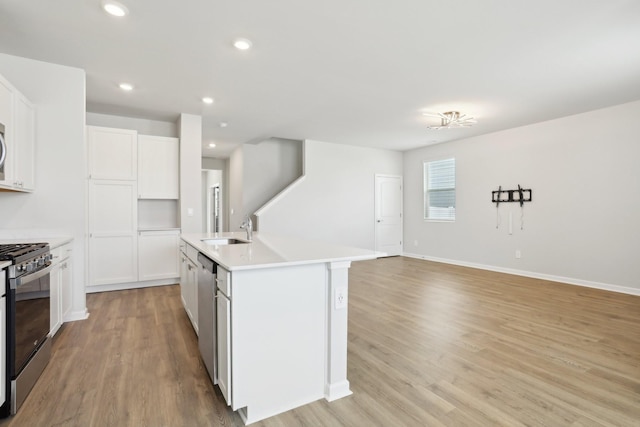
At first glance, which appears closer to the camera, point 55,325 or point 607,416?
point 607,416

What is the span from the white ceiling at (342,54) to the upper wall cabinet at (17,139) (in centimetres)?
51

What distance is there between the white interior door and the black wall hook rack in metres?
2.30

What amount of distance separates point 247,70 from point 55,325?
9.51 ft

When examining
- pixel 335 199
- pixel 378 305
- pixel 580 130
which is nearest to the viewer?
→ pixel 378 305

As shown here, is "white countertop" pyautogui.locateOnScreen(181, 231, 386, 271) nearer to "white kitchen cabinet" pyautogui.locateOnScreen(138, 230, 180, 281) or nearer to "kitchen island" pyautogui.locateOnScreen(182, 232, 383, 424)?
"kitchen island" pyautogui.locateOnScreen(182, 232, 383, 424)

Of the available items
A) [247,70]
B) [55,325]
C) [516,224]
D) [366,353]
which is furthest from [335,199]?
[55,325]

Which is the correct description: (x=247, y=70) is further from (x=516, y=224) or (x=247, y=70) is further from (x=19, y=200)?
(x=516, y=224)

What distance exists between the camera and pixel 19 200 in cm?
305

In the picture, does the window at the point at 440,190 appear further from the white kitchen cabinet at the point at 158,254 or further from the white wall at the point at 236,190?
the white kitchen cabinet at the point at 158,254

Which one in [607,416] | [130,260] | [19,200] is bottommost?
[607,416]

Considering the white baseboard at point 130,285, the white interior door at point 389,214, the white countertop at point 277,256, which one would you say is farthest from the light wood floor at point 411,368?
the white interior door at point 389,214

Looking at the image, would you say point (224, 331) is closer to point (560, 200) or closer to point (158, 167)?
point (158, 167)

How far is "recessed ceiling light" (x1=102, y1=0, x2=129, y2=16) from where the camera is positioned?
2258mm

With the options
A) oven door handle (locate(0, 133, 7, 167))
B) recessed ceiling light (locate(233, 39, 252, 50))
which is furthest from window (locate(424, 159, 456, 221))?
oven door handle (locate(0, 133, 7, 167))
